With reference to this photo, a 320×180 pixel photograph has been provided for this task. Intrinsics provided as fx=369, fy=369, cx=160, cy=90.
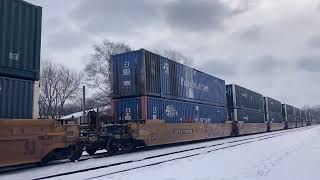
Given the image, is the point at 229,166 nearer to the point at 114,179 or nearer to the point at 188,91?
the point at 114,179

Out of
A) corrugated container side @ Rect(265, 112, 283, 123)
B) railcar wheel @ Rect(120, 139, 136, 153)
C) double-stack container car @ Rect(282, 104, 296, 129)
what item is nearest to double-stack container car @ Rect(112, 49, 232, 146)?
railcar wheel @ Rect(120, 139, 136, 153)

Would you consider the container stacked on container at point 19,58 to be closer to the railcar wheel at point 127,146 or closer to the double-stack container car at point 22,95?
the double-stack container car at point 22,95

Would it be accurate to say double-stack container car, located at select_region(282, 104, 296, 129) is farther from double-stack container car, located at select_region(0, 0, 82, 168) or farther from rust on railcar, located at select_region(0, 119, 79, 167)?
double-stack container car, located at select_region(0, 0, 82, 168)

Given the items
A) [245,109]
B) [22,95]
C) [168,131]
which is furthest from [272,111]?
[22,95]

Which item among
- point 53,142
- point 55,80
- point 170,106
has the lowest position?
point 53,142

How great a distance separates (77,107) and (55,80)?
20.0m

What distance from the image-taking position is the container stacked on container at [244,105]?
34281 mm

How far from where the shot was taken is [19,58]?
11.8m

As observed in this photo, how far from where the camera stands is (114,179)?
29.7 ft

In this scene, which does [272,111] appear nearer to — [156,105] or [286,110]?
[286,110]

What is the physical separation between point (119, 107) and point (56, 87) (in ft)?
157

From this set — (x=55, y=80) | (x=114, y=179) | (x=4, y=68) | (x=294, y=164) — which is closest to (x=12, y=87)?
(x=4, y=68)

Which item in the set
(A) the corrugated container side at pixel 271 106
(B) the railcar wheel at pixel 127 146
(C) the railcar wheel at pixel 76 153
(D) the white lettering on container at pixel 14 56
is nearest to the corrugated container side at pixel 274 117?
(A) the corrugated container side at pixel 271 106

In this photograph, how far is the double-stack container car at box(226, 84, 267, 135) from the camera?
1351 inches
